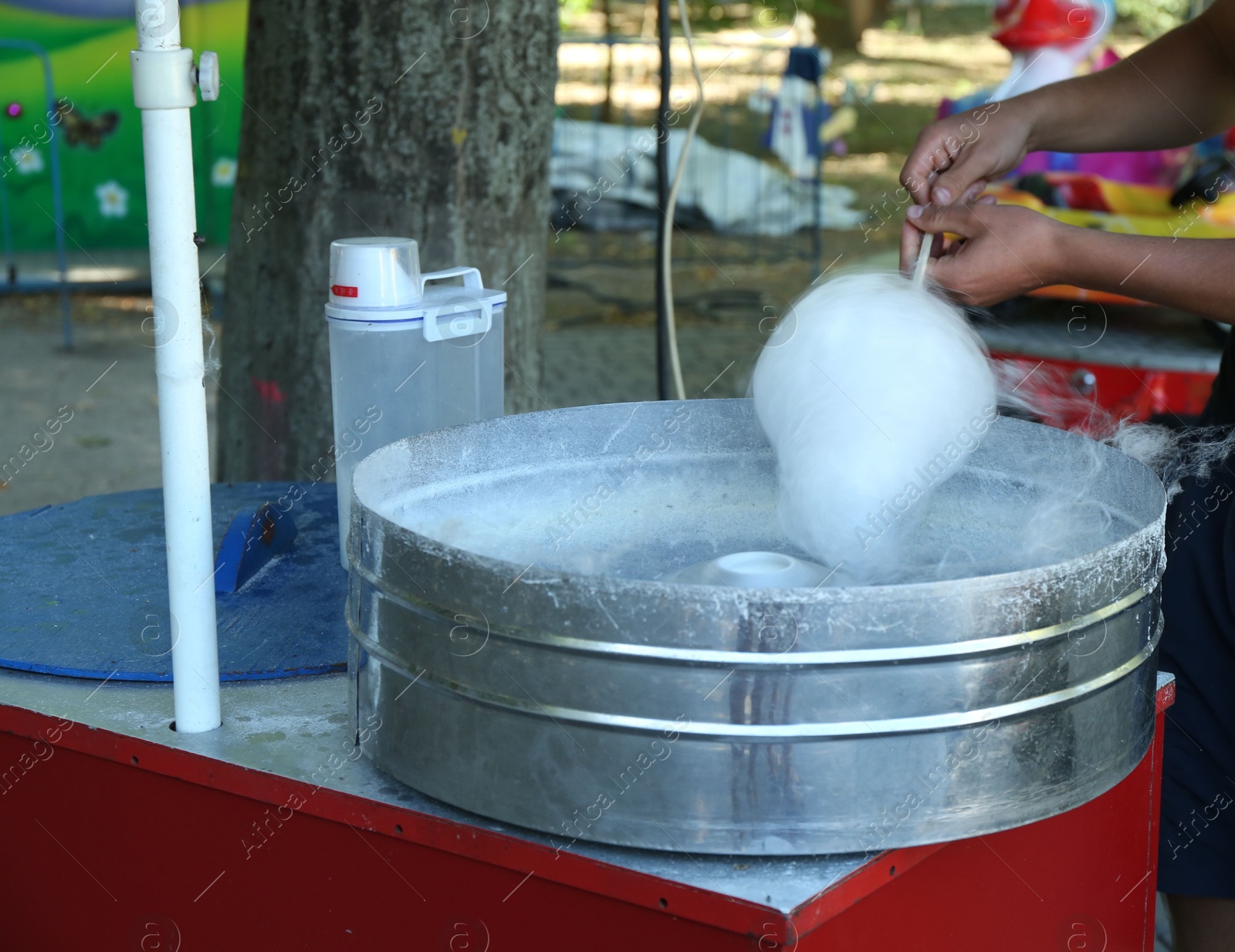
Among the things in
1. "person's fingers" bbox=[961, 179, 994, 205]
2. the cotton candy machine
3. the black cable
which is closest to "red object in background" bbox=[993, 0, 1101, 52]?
the black cable

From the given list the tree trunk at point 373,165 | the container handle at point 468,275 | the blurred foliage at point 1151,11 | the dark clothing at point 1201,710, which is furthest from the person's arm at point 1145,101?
the blurred foliage at point 1151,11

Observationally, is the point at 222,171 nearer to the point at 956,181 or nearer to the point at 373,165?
the point at 373,165

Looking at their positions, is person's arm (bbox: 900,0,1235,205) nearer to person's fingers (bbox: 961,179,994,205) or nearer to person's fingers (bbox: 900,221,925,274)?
person's fingers (bbox: 961,179,994,205)

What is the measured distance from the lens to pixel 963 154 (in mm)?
1585

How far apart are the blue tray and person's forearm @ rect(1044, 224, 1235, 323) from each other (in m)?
0.83

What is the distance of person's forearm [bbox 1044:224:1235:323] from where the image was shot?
4.23ft

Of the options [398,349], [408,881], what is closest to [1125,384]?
[398,349]

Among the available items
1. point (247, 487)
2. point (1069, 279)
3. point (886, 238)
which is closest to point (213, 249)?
point (886, 238)

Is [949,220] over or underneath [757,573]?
over

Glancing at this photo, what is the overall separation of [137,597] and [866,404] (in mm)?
878

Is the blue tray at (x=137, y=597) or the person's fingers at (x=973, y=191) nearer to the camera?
the blue tray at (x=137, y=597)

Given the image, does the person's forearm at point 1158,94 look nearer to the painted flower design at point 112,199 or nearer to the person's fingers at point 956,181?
the person's fingers at point 956,181

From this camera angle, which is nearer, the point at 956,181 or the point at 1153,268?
the point at 1153,268

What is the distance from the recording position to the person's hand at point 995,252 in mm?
1274
